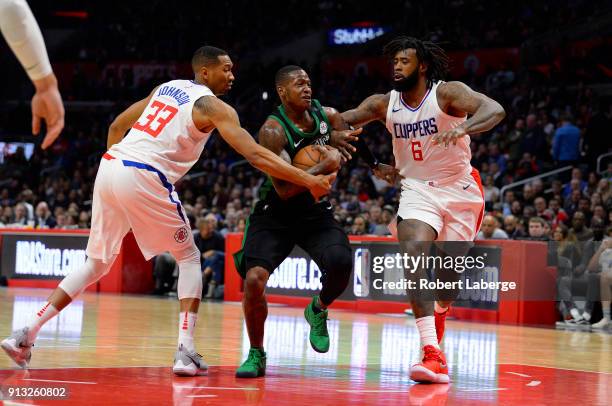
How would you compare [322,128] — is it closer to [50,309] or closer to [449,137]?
[449,137]

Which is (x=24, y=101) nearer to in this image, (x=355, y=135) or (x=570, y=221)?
(x=570, y=221)

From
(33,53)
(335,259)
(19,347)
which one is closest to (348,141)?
(335,259)

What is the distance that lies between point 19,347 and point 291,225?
199cm

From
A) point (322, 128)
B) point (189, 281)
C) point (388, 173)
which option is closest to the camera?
point (189, 281)

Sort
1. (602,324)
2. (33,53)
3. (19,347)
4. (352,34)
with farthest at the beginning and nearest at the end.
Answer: (352,34)
(602,324)
(19,347)
(33,53)

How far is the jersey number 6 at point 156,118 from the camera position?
6.77 metres

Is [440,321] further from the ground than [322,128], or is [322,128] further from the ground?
[322,128]

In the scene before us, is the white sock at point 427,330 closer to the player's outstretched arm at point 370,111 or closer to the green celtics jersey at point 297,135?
the green celtics jersey at point 297,135

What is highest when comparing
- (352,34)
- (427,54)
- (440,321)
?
(352,34)

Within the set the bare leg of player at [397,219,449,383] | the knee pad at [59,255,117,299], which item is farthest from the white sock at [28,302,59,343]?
the bare leg of player at [397,219,449,383]

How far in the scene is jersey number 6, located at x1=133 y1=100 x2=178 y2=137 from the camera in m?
6.77

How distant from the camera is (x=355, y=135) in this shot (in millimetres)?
6984

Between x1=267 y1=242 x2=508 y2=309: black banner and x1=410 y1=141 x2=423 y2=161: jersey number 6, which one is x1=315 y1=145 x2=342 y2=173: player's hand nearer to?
x1=410 y1=141 x2=423 y2=161: jersey number 6

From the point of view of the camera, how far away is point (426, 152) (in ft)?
24.0
